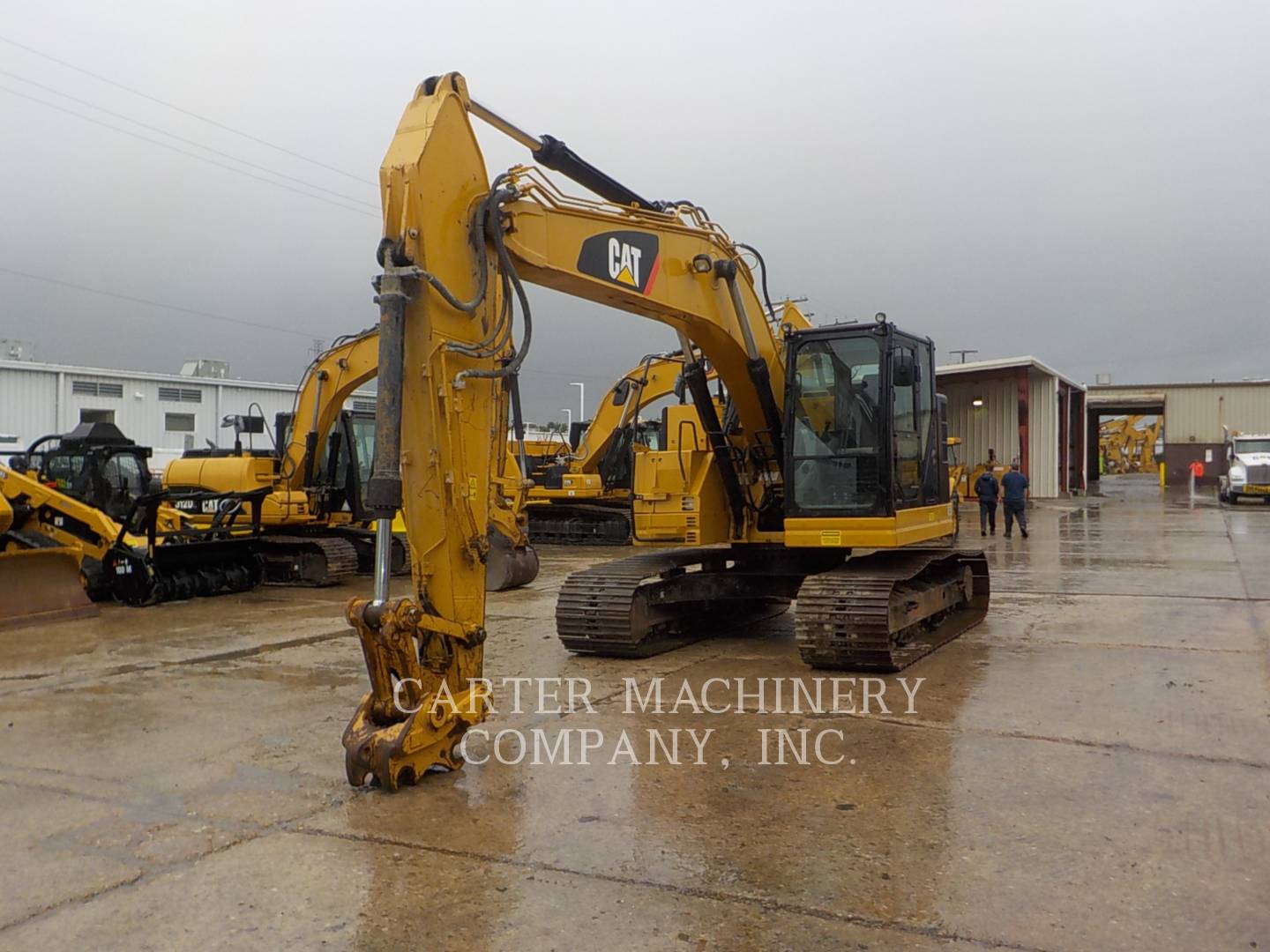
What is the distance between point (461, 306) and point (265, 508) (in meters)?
9.50

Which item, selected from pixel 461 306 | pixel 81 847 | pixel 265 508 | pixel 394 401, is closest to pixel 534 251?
pixel 461 306

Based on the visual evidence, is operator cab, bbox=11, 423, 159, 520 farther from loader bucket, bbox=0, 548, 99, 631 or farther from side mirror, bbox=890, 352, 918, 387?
side mirror, bbox=890, 352, 918, 387

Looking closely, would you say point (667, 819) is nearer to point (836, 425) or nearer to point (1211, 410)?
point (836, 425)

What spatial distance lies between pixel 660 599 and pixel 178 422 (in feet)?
118

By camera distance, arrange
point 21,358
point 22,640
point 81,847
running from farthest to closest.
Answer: point 21,358
point 22,640
point 81,847

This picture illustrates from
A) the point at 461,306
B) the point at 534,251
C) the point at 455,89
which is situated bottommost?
the point at 461,306

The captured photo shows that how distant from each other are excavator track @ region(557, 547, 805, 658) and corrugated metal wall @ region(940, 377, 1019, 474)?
86.0ft

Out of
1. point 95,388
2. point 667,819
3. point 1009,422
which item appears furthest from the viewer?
point 95,388

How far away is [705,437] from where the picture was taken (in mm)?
9461

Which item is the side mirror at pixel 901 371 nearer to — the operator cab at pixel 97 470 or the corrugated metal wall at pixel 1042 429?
the operator cab at pixel 97 470

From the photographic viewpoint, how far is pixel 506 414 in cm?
575

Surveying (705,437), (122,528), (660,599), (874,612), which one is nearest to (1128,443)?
(705,437)

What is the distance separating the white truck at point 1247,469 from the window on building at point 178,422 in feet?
117

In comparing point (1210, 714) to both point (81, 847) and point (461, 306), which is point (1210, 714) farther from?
point (81, 847)
